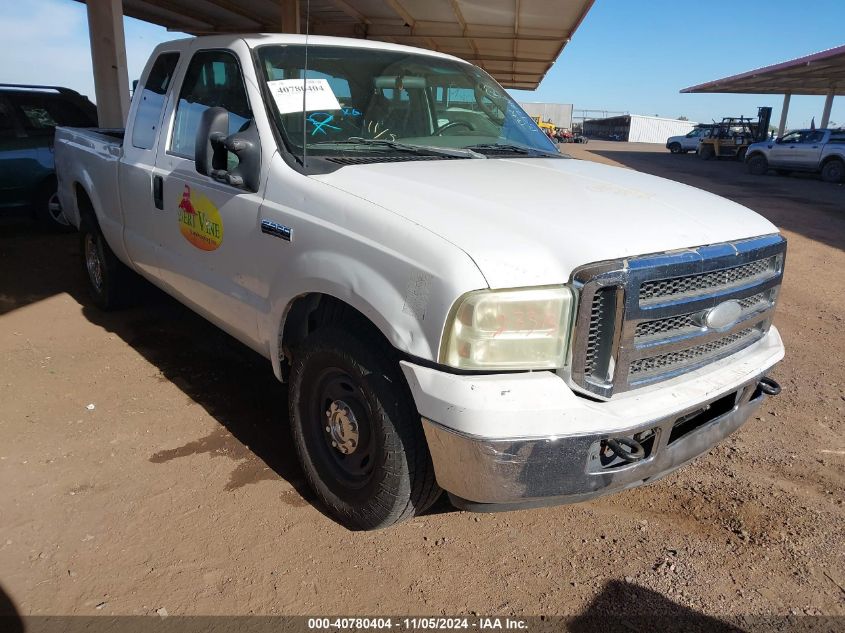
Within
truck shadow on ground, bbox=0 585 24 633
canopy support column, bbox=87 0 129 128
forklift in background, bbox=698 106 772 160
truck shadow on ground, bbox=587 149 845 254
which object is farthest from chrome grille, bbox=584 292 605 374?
forklift in background, bbox=698 106 772 160

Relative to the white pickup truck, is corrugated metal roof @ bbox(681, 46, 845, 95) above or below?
above

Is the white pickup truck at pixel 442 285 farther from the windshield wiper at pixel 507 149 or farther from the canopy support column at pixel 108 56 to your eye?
the canopy support column at pixel 108 56

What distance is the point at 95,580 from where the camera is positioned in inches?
94.0

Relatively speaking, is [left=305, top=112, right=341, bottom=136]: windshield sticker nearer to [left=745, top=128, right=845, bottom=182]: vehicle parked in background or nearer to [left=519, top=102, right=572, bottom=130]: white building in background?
[left=745, top=128, right=845, bottom=182]: vehicle parked in background

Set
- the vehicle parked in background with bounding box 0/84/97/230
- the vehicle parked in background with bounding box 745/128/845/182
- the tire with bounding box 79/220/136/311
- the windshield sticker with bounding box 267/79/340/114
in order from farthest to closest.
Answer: the vehicle parked in background with bounding box 745/128/845/182 < the vehicle parked in background with bounding box 0/84/97/230 < the tire with bounding box 79/220/136/311 < the windshield sticker with bounding box 267/79/340/114

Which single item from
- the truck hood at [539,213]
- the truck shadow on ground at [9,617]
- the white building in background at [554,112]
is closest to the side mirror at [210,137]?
the truck hood at [539,213]

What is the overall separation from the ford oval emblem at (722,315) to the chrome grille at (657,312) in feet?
0.04

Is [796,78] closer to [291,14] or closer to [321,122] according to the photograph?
[291,14]

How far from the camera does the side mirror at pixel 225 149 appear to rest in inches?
107

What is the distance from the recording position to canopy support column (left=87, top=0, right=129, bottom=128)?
7.99m

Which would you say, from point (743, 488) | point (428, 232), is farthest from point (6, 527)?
point (743, 488)

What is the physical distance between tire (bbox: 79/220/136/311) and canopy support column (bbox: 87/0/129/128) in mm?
3593

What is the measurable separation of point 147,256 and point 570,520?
2978 millimetres

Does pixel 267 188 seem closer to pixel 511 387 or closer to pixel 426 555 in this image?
pixel 511 387
